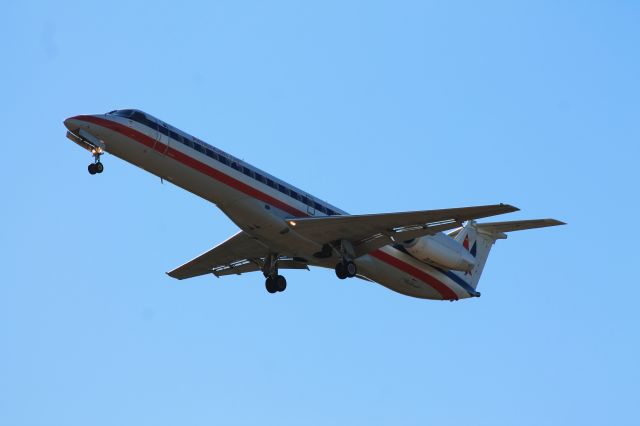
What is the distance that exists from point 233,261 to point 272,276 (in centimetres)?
206

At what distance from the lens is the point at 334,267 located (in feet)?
106

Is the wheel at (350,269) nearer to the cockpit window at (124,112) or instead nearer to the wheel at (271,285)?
the wheel at (271,285)

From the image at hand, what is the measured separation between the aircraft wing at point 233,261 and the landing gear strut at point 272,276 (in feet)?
0.97

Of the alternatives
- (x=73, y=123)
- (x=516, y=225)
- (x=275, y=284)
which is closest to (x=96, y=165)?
(x=73, y=123)

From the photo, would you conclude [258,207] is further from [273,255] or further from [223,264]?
[223,264]

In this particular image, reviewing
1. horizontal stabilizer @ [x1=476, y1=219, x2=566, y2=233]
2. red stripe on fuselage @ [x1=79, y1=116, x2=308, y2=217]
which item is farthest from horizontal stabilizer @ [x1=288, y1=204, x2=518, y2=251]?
horizontal stabilizer @ [x1=476, y1=219, x2=566, y2=233]

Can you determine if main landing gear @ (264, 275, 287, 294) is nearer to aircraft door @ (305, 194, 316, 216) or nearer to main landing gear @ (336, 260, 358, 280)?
main landing gear @ (336, 260, 358, 280)

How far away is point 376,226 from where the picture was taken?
99.1ft

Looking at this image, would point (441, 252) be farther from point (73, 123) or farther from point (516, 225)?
point (73, 123)

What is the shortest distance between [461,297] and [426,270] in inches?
81.8

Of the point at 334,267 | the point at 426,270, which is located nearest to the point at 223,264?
the point at 334,267

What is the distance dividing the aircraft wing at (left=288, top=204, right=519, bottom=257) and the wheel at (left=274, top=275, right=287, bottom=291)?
2.90 metres

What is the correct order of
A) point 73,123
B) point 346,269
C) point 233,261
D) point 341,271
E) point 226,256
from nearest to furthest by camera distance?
point 73,123 < point 346,269 < point 341,271 < point 226,256 < point 233,261

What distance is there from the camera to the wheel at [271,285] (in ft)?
109
